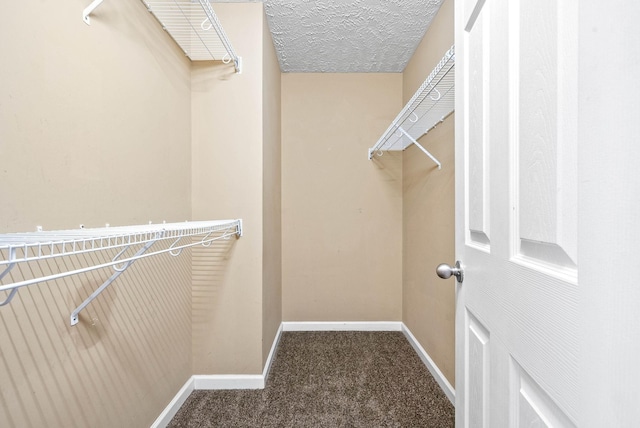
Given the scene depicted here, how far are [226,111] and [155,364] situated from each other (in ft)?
4.55

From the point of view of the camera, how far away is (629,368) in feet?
1.06

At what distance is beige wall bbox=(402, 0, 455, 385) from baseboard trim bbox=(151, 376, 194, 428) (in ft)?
4.88

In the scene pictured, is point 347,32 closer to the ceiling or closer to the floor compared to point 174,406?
closer to the ceiling

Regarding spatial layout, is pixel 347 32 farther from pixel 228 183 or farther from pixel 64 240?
pixel 64 240

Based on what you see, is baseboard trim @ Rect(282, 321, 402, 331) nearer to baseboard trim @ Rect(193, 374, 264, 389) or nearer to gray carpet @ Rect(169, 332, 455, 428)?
gray carpet @ Rect(169, 332, 455, 428)

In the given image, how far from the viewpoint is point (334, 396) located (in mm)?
1697

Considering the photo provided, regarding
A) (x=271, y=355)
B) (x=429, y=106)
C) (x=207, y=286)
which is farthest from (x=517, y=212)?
(x=271, y=355)

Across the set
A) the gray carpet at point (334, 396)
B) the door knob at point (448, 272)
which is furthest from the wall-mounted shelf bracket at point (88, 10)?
the gray carpet at point (334, 396)

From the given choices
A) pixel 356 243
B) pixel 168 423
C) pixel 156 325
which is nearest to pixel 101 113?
pixel 156 325

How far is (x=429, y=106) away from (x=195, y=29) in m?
1.38

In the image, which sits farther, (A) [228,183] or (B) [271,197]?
(B) [271,197]

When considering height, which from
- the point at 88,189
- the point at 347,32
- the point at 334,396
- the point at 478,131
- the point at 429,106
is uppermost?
the point at 347,32

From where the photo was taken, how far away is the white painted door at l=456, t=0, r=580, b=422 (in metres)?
0.43

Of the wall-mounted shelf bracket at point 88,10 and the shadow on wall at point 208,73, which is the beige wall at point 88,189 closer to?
the wall-mounted shelf bracket at point 88,10
